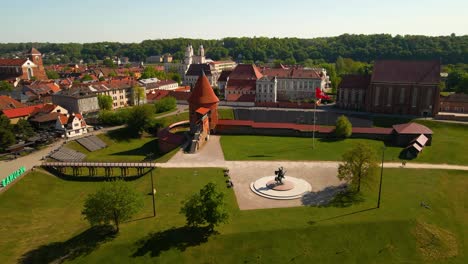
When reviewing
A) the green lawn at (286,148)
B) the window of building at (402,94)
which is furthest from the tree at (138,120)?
the window of building at (402,94)

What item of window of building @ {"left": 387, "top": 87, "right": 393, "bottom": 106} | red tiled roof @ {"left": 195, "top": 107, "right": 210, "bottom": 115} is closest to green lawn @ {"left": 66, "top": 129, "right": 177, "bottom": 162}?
red tiled roof @ {"left": 195, "top": 107, "right": 210, "bottom": 115}

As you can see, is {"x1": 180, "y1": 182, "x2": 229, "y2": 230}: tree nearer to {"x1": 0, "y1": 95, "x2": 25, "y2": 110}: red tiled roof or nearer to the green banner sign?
the green banner sign

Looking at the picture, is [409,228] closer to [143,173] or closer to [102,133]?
[143,173]

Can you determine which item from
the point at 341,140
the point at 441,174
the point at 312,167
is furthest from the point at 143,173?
the point at 441,174

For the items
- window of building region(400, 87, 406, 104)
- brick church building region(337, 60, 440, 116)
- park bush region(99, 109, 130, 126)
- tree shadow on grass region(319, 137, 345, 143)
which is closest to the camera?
tree shadow on grass region(319, 137, 345, 143)

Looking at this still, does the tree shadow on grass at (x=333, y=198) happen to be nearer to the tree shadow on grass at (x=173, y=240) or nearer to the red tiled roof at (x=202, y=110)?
the tree shadow on grass at (x=173, y=240)
